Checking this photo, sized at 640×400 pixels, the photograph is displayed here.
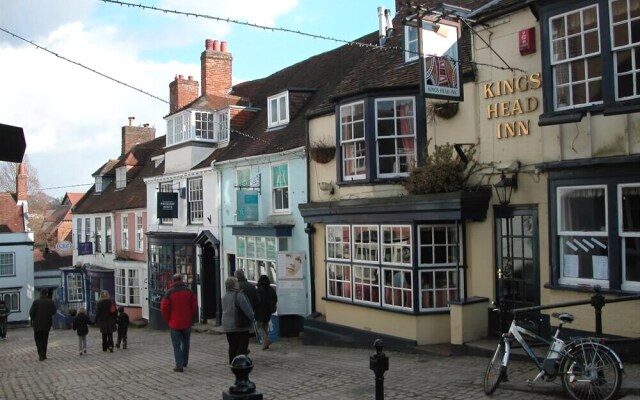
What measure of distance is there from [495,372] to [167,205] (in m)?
18.0

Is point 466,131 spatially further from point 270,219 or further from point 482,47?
point 270,219

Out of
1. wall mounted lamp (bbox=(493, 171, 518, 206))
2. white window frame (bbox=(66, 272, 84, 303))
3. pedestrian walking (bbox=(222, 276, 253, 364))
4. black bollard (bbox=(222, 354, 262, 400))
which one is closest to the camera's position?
black bollard (bbox=(222, 354, 262, 400))

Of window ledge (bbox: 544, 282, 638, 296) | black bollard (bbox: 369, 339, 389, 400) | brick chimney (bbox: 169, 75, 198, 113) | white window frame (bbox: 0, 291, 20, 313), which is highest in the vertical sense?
brick chimney (bbox: 169, 75, 198, 113)

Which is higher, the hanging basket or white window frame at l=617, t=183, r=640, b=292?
the hanging basket

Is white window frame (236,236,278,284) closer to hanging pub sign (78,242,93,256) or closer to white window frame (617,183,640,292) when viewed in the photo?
white window frame (617,183,640,292)

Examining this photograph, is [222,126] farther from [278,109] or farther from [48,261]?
[48,261]

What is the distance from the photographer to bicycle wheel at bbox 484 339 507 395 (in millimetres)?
7652

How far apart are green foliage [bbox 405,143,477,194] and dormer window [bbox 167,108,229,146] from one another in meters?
12.4

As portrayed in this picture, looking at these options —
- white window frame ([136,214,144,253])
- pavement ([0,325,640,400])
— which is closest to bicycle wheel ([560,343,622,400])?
pavement ([0,325,640,400])

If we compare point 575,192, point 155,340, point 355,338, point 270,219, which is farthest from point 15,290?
point 575,192

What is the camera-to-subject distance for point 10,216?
42.7 meters

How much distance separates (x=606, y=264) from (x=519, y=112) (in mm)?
3089

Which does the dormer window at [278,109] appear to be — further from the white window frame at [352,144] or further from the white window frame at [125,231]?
the white window frame at [125,231]

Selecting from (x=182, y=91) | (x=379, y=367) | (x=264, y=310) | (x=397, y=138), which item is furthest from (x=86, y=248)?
(x=379, y=367)
